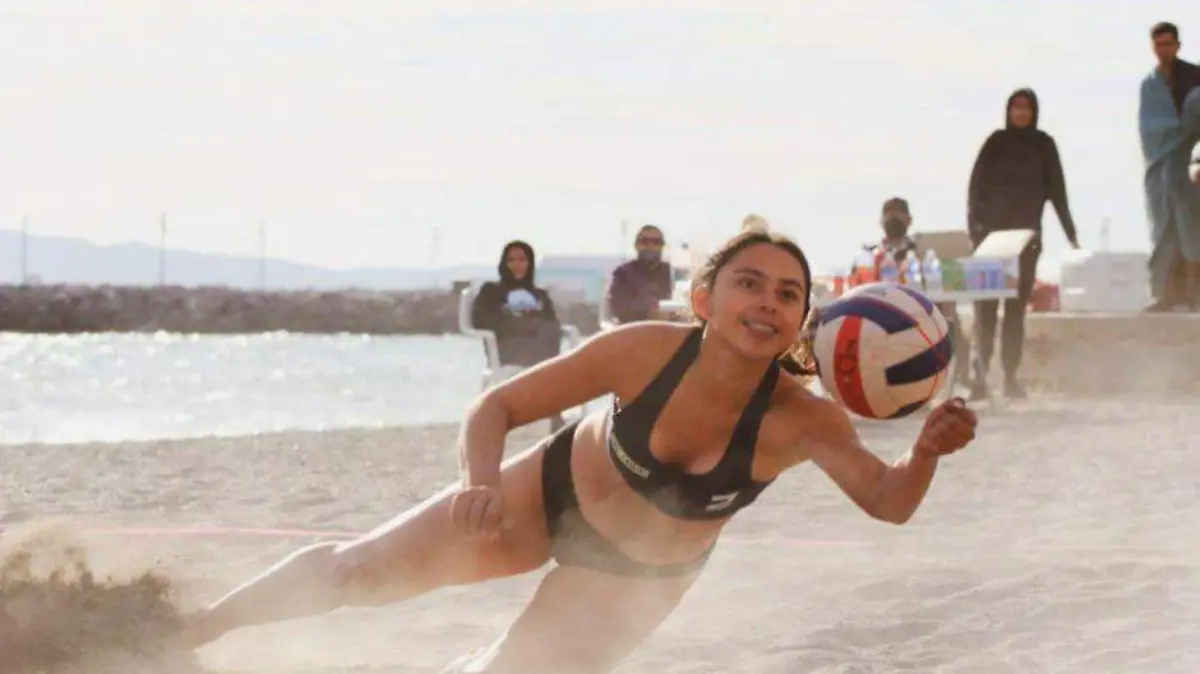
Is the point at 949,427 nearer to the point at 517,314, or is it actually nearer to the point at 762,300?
the point at 762,300

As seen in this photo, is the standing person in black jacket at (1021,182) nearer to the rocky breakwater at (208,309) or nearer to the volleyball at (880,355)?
the volleyball at (880,355)

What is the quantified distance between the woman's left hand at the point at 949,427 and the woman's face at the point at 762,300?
0.51m

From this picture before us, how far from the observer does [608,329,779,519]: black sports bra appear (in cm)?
520

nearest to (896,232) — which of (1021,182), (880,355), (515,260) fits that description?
(1021,182)

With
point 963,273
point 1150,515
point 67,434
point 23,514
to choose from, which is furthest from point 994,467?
point 67,434

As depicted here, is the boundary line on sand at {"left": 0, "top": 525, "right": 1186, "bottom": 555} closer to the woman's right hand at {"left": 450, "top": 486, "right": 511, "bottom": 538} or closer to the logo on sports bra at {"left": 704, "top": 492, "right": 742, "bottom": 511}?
the logo on sports bra at {"left": 704, "top": 492, "right": 742, "bottom": 511}

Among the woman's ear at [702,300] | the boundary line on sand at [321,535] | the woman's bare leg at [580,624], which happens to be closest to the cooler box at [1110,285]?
the boundary line on sand at [321,535]

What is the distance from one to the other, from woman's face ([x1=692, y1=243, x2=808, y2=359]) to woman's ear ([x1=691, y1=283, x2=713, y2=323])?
0.11 meters

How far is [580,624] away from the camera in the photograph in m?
5.32

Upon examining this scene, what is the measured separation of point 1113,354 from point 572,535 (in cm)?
1547

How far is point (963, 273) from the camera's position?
16172 mm

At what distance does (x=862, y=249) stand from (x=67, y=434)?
9.41 m

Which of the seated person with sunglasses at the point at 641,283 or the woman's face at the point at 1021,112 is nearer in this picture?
the seated person with sunglasses at the point at 641,283

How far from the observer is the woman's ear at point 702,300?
5.14m
